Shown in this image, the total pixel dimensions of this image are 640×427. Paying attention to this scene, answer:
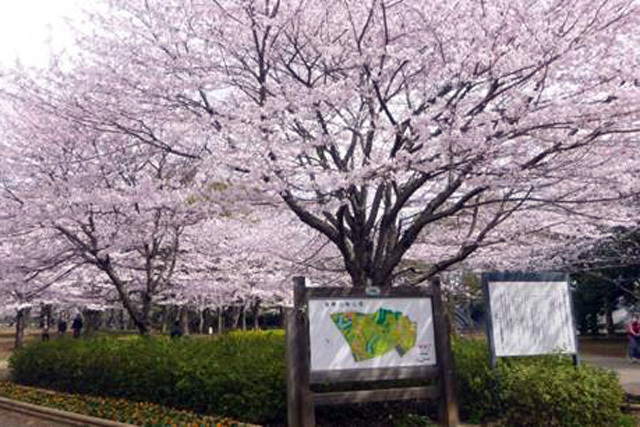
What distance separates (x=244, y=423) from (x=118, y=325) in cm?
5628

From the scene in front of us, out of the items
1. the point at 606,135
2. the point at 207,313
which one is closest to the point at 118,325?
the point at 207,313

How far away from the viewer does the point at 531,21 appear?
759cm

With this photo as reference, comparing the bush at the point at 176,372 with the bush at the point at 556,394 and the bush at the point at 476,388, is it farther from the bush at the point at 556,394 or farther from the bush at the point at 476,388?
the bush at the point at 556,394

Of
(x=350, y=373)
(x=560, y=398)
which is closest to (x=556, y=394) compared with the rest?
(x=560, y=398)

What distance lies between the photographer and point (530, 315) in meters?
7.77

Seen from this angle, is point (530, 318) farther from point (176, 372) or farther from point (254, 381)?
point (176, 372)

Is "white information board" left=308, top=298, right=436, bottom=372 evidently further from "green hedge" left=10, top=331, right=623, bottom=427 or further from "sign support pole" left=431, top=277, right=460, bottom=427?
"green hedge" left=10, top=331, right=623, bottom=427

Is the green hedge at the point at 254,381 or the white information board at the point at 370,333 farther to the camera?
the white information board at the point at 370,333

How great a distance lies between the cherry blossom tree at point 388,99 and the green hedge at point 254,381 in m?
2.26

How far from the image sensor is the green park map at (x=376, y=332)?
7516mm

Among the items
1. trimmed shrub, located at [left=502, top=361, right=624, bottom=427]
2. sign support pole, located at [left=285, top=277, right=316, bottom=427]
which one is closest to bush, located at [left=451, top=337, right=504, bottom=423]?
trimmed shrub, located at [left=502, top=361, right=624, bottom=427]

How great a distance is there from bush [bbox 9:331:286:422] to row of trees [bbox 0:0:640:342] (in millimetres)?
2223

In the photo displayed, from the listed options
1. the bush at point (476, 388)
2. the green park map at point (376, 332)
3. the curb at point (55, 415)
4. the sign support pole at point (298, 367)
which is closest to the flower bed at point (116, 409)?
the curb at point (55, 415)

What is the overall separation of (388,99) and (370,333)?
14.3ft
